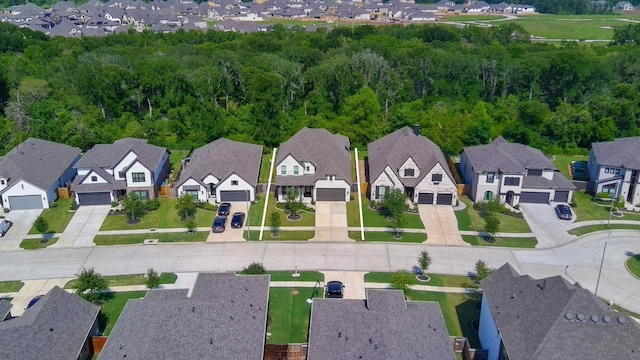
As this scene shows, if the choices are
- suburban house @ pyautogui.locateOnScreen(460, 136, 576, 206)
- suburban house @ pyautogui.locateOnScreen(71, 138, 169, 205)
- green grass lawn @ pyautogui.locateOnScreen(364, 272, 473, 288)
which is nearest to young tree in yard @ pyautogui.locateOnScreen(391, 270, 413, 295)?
green grass lawn @ pyautogui.locateOnScreen(364, 272, 473, 288)

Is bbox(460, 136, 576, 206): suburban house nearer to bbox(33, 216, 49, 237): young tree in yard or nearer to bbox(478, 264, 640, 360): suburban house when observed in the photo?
bbox(478, 264, 640, 360): suburban house

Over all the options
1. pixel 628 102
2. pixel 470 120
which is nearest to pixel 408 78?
pixel 470 120

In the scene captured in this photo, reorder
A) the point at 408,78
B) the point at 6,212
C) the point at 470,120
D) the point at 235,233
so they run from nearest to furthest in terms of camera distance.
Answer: the point at 235,233, the point at 6,212, the point at 470,120, the point at 408,78

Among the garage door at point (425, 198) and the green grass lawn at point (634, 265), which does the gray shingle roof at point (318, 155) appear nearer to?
the garage door at point (425, 198)

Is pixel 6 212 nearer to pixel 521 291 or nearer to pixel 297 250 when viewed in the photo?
pixel 297 250

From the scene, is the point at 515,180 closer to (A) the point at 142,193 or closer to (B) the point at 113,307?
(A) the point at 142,193

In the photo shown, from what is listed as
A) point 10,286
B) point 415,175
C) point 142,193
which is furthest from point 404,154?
point 10,286
